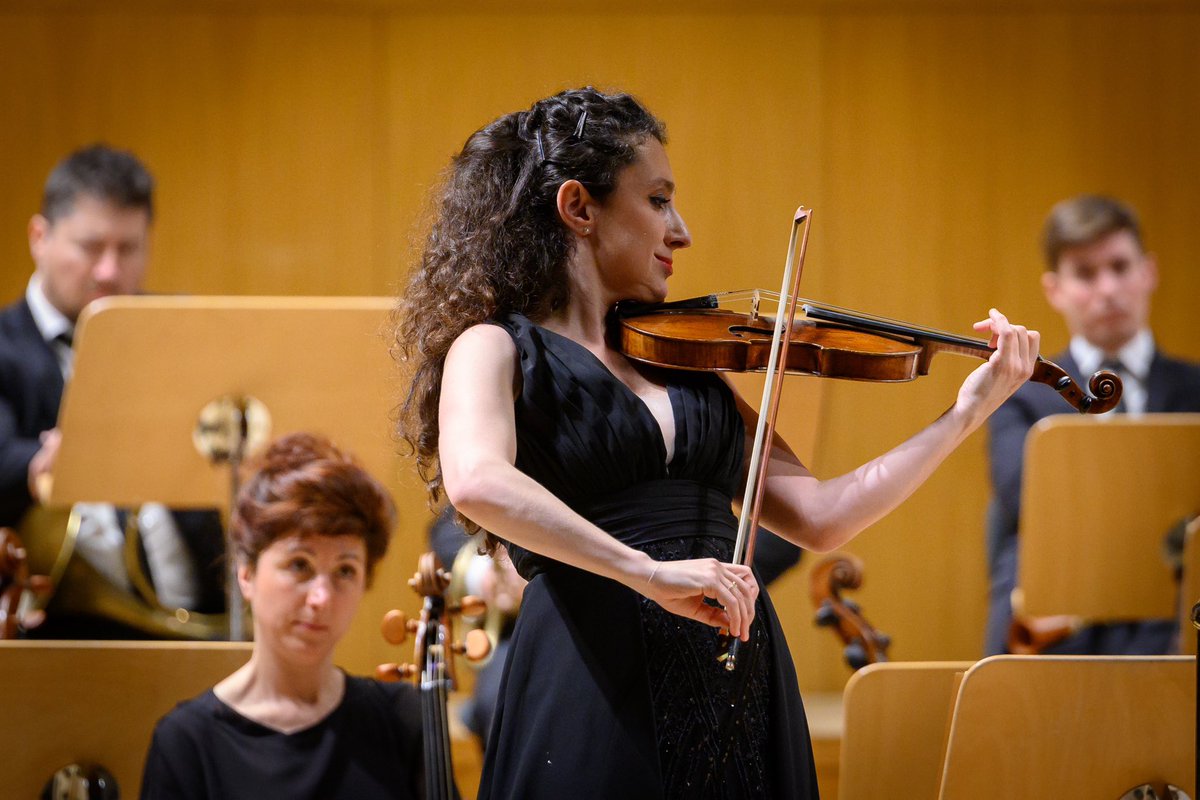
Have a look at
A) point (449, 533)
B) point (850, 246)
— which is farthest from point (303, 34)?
point (449, 533)

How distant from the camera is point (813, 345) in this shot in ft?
4.80

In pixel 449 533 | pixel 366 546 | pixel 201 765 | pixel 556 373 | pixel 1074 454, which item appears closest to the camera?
pixel 556 373

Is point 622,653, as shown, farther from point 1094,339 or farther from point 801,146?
point 801,146

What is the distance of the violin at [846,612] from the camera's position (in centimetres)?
224

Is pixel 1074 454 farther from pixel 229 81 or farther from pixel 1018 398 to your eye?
pixel 229 81

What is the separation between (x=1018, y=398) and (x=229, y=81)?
250 centimetres

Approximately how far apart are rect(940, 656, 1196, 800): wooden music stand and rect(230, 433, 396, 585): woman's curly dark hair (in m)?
0.92

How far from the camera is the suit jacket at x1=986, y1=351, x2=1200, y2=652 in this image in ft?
10.2

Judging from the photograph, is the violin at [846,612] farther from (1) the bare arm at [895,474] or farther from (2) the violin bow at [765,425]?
(2) the violin bow at [765,425]

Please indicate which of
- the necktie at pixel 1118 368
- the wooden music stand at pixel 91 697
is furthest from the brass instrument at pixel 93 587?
the necktie at pixel 1118 368

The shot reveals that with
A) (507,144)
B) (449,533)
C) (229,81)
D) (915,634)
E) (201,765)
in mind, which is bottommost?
(915,634)

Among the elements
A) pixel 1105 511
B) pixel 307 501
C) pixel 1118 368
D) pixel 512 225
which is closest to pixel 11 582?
pixel 307 501

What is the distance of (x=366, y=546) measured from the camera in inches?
85.0

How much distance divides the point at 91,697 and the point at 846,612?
1.10 meters
